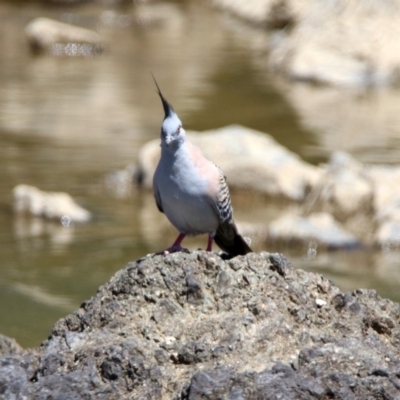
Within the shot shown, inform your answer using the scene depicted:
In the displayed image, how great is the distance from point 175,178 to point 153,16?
20.0m

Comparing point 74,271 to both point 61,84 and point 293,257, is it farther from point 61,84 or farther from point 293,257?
point 61,84

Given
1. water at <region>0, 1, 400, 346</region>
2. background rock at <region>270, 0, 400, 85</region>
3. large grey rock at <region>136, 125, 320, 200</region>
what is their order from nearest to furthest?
water at <region>0, 1, 400, 346</region>, large grey rock at <region>136, 125, 320, 200</region>, background rock at <region>270, 0, 400, 85</region>

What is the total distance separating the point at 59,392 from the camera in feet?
13.4

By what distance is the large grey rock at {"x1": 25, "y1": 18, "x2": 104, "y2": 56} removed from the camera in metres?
20.9

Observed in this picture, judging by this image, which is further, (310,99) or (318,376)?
(310,99)

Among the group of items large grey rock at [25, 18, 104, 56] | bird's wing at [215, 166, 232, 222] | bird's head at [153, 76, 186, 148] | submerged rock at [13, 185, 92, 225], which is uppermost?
bird's head at [153, 76, 186, 148]

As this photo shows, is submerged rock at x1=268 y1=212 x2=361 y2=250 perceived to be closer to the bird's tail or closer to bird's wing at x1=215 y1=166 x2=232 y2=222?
the bird's tail

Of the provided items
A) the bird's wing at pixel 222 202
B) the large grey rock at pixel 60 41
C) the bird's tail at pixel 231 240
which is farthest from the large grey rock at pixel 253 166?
the large grey rock at pixel 60 41

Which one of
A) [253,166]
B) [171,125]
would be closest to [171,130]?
[171,125]

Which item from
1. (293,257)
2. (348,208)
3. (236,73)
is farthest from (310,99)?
(293,257)

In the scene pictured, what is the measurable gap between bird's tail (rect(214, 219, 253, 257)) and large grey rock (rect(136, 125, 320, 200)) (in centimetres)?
629

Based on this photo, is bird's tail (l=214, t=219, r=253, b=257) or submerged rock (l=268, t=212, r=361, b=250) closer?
bird's tail (l=214, t=219, r=253, b=257)

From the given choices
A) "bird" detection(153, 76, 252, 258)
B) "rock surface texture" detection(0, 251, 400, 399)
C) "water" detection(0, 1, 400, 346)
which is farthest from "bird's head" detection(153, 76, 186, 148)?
"water" detection(0, 1, 400, 346)

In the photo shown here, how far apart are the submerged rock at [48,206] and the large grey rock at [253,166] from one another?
1.11m
